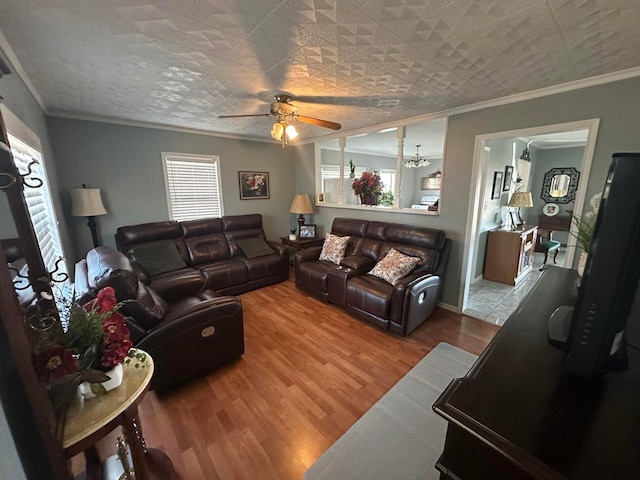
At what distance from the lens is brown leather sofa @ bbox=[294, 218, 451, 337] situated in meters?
2.62

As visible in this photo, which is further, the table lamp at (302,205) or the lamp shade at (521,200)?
the table lamp at (302,205)

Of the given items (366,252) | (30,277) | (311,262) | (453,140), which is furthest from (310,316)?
(453,140)

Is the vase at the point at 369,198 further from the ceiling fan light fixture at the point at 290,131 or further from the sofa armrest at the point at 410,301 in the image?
the ceiling fan light fixture at the point at 290,131

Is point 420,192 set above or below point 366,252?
above

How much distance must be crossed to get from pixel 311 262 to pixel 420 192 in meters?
6.48

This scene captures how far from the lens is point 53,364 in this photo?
80cm

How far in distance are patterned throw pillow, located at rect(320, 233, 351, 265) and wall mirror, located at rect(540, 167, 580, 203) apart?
547 cm

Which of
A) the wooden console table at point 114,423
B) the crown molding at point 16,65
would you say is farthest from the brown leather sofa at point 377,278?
the crown molding at point 16,65

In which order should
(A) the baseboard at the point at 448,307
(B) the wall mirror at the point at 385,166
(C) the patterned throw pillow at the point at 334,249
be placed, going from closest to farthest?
(A) the baseboard at the point at 448,307 < (C) the patterned throw pillow at the point at 334,249 < (B) the wall mirror at the point at 385,166

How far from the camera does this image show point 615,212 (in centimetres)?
69

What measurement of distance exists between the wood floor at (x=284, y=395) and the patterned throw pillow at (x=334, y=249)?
876mm

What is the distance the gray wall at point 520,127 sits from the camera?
201cm

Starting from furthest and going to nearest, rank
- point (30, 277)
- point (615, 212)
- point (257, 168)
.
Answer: point (257, 168), point (30, 277), point (615, 212)

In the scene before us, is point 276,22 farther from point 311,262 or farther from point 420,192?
point 420,192
